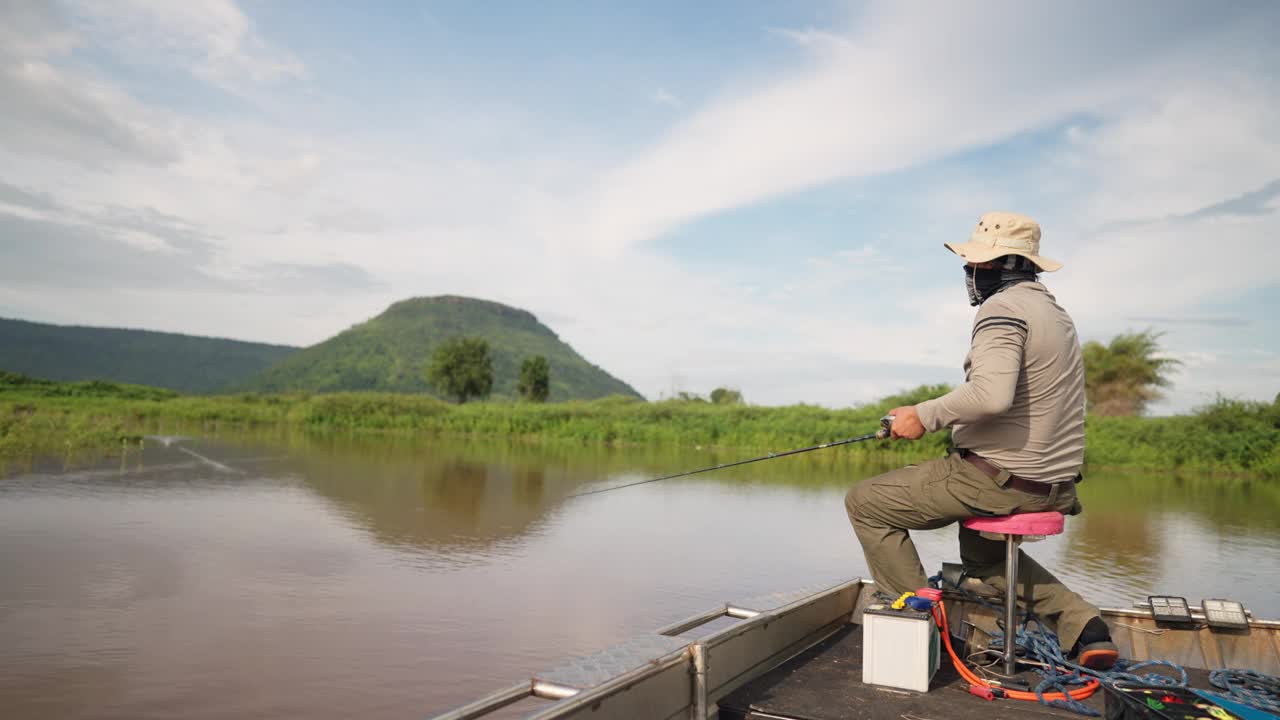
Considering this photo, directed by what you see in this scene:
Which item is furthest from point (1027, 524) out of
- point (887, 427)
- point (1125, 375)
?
point (1125, 375)

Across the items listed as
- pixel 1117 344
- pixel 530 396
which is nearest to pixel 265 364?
pixel 530 396

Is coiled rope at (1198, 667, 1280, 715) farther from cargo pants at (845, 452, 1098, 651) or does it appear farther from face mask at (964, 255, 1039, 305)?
face mask at (964, 255, 1039, 305)

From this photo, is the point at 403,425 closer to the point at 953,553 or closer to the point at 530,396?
the point at 953,553

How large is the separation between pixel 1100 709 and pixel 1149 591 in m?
4.56

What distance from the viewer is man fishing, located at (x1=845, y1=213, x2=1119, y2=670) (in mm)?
2994

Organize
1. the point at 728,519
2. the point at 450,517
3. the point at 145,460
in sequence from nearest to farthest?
the point at 450,517 < the point at 728,519 < the point at 145,460

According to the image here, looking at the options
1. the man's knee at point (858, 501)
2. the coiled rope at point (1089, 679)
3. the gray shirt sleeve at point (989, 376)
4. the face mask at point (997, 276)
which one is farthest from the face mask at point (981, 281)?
the coiled rope at point (1089, 679)

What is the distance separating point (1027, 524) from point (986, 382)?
1.68 feet

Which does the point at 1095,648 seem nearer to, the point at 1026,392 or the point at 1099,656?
the point at 1099,656

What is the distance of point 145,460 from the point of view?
13.2 metres

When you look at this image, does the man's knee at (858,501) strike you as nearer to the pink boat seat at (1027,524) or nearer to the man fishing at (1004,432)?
Answer: the man fishing at (1004,432)

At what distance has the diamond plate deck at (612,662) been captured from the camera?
6.98 ft

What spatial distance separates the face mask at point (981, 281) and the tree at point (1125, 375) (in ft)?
90.6

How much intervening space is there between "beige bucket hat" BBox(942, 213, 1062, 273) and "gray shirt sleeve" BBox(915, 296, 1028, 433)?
0.78 ft
